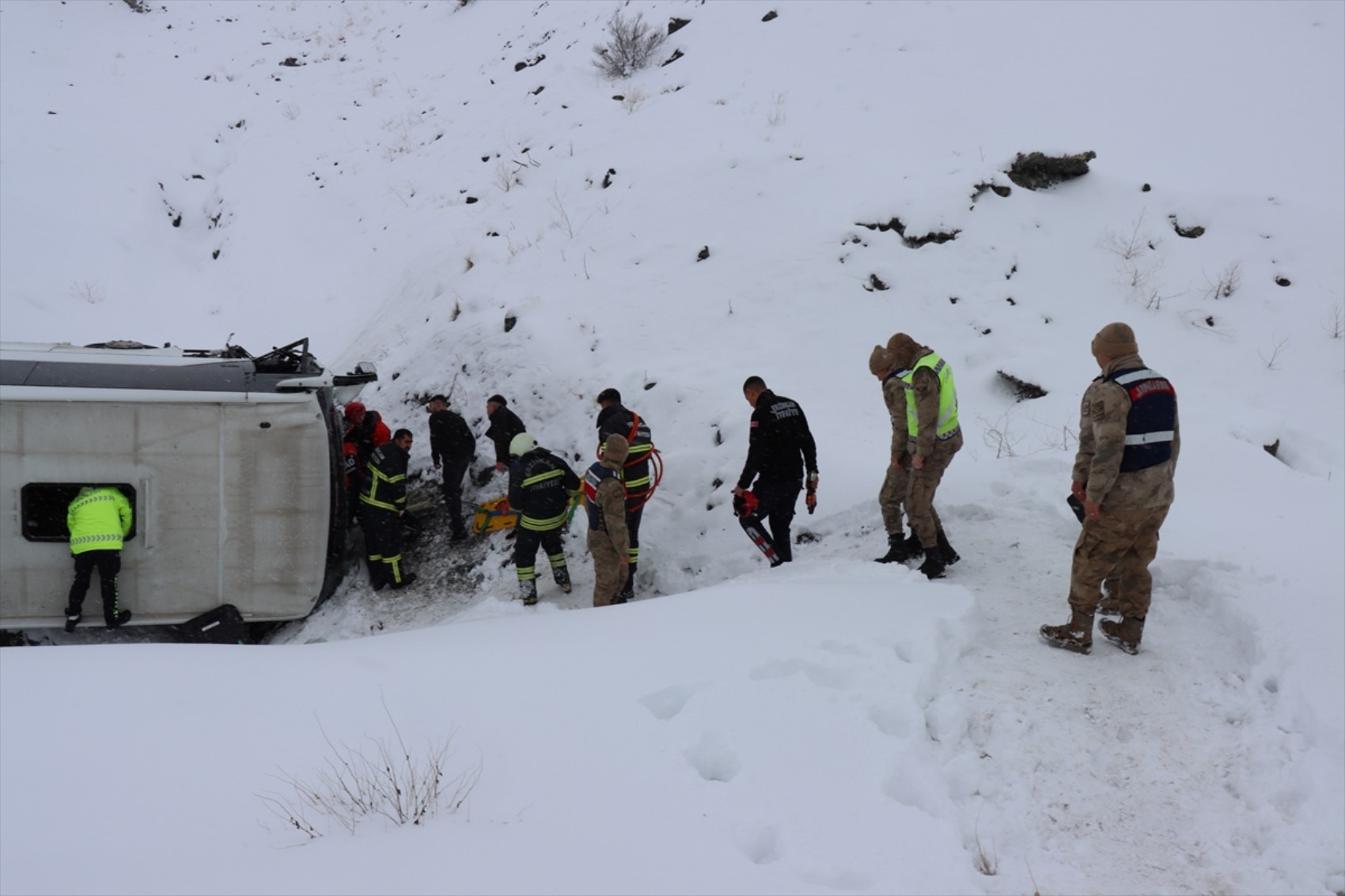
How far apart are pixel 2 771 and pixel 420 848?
80.3 inches

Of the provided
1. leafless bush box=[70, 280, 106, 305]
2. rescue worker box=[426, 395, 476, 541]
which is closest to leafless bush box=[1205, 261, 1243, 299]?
rescue worker box=[426, 395, 476, 541]

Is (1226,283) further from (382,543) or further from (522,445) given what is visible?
(382,543)

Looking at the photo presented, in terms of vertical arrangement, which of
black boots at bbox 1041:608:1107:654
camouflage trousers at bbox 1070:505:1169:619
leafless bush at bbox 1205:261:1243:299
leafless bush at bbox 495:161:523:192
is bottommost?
black boots at bbox 1041:608:1107:654

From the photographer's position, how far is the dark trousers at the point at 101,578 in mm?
6684

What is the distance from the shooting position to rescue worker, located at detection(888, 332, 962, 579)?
232 inches

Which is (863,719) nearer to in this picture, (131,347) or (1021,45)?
(131,347)

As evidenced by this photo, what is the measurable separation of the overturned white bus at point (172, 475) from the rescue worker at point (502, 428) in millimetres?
1737

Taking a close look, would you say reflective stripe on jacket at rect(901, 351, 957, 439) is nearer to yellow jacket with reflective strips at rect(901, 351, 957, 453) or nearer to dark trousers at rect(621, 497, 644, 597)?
yellow jacket with reflective strips at rect(901, 351, 957, 453)

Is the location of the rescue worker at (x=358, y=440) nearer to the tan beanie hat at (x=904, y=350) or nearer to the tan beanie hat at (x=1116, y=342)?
the tan beanie hat at (x=904, y=350)

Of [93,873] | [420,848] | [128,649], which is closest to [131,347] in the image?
[128,649]

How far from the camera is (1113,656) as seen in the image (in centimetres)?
487

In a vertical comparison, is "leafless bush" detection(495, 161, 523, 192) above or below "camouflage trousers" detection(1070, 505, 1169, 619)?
above

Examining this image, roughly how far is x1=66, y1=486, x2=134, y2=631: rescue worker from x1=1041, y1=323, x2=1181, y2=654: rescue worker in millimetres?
7447

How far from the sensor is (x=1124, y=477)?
4.64m
